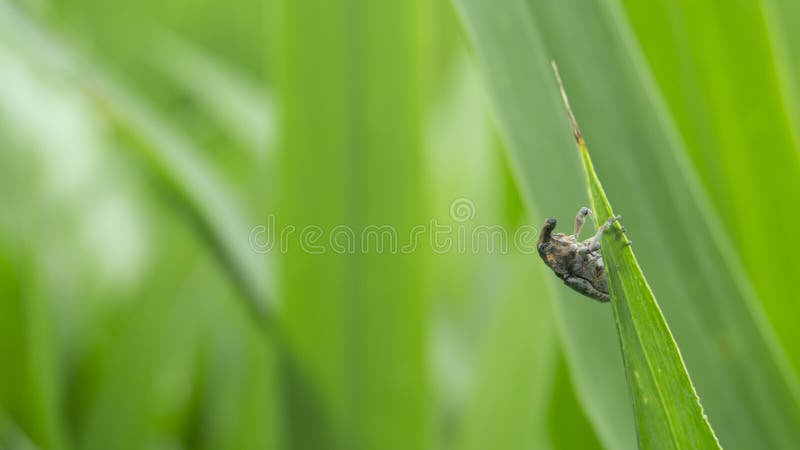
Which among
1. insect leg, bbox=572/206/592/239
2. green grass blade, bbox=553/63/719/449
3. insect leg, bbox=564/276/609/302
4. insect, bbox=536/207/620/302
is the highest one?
insect leg, bbox=572/206/592/239

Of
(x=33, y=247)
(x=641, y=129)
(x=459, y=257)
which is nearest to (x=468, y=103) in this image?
(x=459, y=257)

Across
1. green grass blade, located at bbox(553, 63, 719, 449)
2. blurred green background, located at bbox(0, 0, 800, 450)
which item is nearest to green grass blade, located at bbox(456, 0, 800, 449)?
blurred green background, located at bbox(0, 0, 800, 450)

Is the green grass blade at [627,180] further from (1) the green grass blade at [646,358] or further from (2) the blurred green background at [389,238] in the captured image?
(1) the green grass blade at [646,358]

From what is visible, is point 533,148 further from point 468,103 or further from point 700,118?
point 468,103

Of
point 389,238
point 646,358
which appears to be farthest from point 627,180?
point 389,238

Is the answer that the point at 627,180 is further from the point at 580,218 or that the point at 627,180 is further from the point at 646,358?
the point at 646,358

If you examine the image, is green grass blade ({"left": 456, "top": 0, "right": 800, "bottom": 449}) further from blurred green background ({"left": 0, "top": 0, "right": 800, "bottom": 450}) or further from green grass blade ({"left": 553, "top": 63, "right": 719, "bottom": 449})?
green grass blade ({"left": 553, "top": 63, "right": 719, "bottom": 449})

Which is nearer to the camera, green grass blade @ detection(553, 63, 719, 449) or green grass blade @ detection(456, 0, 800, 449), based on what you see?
green grass blade @ detection(553, 63, 719, 449)
